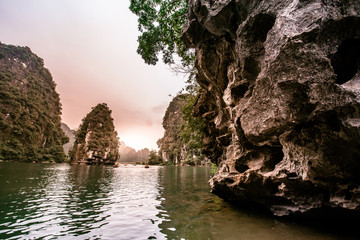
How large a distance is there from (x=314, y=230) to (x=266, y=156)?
8.84 ft

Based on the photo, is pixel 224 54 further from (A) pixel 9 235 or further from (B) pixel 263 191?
(A) pixel 9 235

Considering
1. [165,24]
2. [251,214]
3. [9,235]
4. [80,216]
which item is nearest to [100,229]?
[80,216]

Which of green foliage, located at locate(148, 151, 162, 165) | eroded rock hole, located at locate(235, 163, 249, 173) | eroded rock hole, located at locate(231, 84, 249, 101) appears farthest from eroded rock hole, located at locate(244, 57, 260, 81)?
green foliage, located at locate(148, 151, 162, 165)

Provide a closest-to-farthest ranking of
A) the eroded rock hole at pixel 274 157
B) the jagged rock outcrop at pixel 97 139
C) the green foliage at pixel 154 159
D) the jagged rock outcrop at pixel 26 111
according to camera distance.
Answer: the eroded rock hole at pixel 274 157
the jagged rock outcrop at pixel 26 111
the jagged rock outcrop at pixel 97 139
the green foliage at pixel 154 159

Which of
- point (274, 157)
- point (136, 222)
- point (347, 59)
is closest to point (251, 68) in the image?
point (347, 59)

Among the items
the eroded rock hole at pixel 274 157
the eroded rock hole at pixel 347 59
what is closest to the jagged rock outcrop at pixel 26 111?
the eroded rock hole at pixel 274 157

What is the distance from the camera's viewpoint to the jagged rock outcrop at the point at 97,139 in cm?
7075

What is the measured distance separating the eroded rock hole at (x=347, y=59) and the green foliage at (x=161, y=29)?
30.9 ft

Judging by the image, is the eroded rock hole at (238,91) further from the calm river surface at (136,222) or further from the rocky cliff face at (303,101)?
the calm river surface at (136,222)

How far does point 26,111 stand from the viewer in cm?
6788

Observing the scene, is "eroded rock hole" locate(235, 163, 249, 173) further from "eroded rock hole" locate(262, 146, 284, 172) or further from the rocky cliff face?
"eroded rock hole" locate(262, 146, 284, 172)

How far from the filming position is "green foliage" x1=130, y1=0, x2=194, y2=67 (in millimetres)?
11250

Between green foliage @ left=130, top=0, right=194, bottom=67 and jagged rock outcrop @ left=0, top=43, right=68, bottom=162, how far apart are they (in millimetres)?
64106

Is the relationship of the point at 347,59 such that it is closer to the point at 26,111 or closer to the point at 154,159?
the point at 26,111
